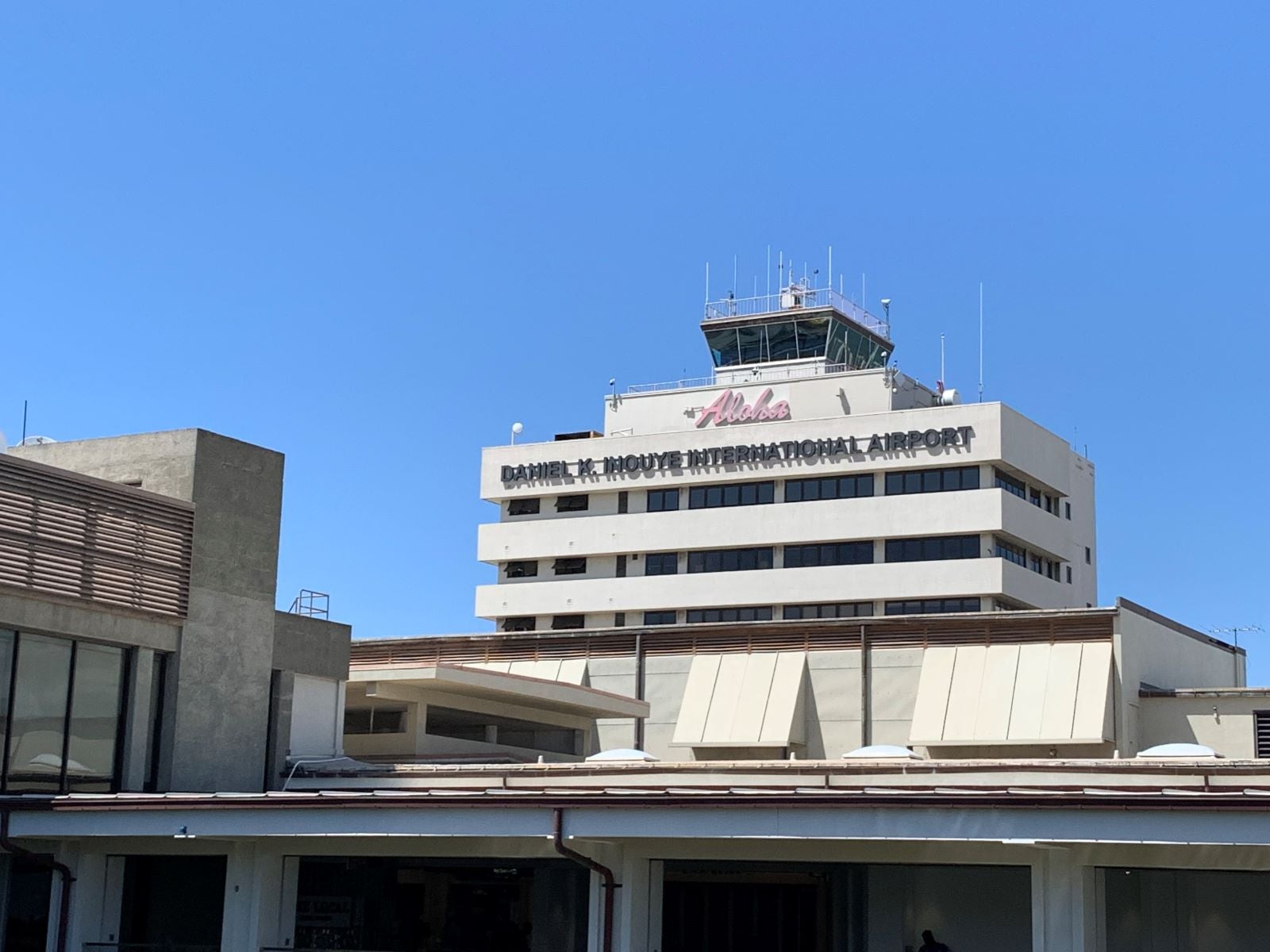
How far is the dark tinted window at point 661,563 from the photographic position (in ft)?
312

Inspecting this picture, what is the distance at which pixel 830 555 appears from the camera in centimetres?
9112

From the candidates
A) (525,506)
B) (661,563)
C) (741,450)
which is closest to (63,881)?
(741,450)

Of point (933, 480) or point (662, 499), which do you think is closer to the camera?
point (933, 480)

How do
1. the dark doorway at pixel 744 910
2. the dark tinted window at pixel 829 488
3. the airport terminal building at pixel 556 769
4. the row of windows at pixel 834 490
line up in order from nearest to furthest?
1. the airport terminal building at pixel 556 769
2. the dark doorway at pixel 744 910
3. the row of windows at pixel 834 490
4. the dark tinted window at pixel 829 488

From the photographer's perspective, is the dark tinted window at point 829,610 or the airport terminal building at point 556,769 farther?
the dark tinted window at point 829,610

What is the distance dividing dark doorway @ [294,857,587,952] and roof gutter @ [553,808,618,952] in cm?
611

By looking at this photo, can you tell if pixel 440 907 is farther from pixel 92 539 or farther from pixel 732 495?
pixel 732 495

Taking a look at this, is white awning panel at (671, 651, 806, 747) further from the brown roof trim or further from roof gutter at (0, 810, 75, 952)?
the brown roof trim

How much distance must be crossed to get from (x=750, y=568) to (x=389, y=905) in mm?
60480

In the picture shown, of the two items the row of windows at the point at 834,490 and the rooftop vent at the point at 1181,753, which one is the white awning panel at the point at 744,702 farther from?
the row of windows at the point at 834,490

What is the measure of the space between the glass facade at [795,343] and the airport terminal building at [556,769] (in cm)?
3911

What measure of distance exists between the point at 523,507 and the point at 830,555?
60.0ft

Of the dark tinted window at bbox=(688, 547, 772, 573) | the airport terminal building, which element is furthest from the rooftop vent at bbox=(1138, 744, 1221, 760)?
the dark tinted window at bbox=(688, 547, 772, 573)

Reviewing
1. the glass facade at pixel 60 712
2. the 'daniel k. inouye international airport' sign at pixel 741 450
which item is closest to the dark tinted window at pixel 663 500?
the 'daniel k. inouye international airport' sign at pixel 741 450
